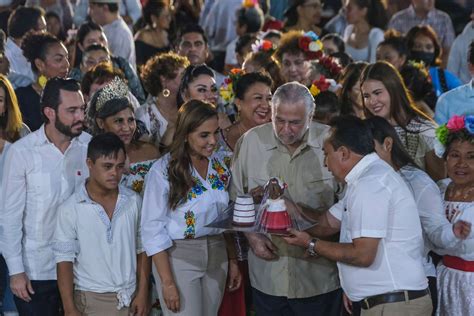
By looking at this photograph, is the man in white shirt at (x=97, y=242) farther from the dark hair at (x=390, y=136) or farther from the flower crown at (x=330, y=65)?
the flower crown at (x=330, y=65)

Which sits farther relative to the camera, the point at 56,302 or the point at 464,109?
the point at 464,109

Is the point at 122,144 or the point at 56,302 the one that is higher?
the point at 122,144

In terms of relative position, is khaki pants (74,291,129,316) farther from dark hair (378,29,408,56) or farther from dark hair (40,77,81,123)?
dark hair (378,29,408,56)

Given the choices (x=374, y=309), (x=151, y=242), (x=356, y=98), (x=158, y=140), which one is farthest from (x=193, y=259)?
(x=356, y=98)

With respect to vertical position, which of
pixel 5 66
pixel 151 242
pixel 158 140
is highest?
pixel 5 66

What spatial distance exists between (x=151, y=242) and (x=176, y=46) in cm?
454

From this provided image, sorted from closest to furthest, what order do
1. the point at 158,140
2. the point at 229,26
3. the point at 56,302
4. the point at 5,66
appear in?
the point at 56,302, the point at 158,140, the point at 5,66, the point at 229,26

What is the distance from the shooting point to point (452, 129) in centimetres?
543

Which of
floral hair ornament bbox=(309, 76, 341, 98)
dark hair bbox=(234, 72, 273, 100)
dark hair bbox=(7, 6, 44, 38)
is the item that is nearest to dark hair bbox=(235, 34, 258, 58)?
floral hair ornament bbox=(309, 76, 341, 98)

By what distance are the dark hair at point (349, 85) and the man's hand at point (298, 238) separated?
6.71 ft

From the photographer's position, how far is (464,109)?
6.38 meters

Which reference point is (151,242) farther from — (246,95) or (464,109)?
(464,109)

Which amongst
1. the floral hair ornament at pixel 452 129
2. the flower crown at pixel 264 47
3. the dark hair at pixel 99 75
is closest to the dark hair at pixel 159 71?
the dark hair at pixel 99 75

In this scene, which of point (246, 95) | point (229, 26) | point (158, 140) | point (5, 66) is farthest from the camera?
point (229, 26)
